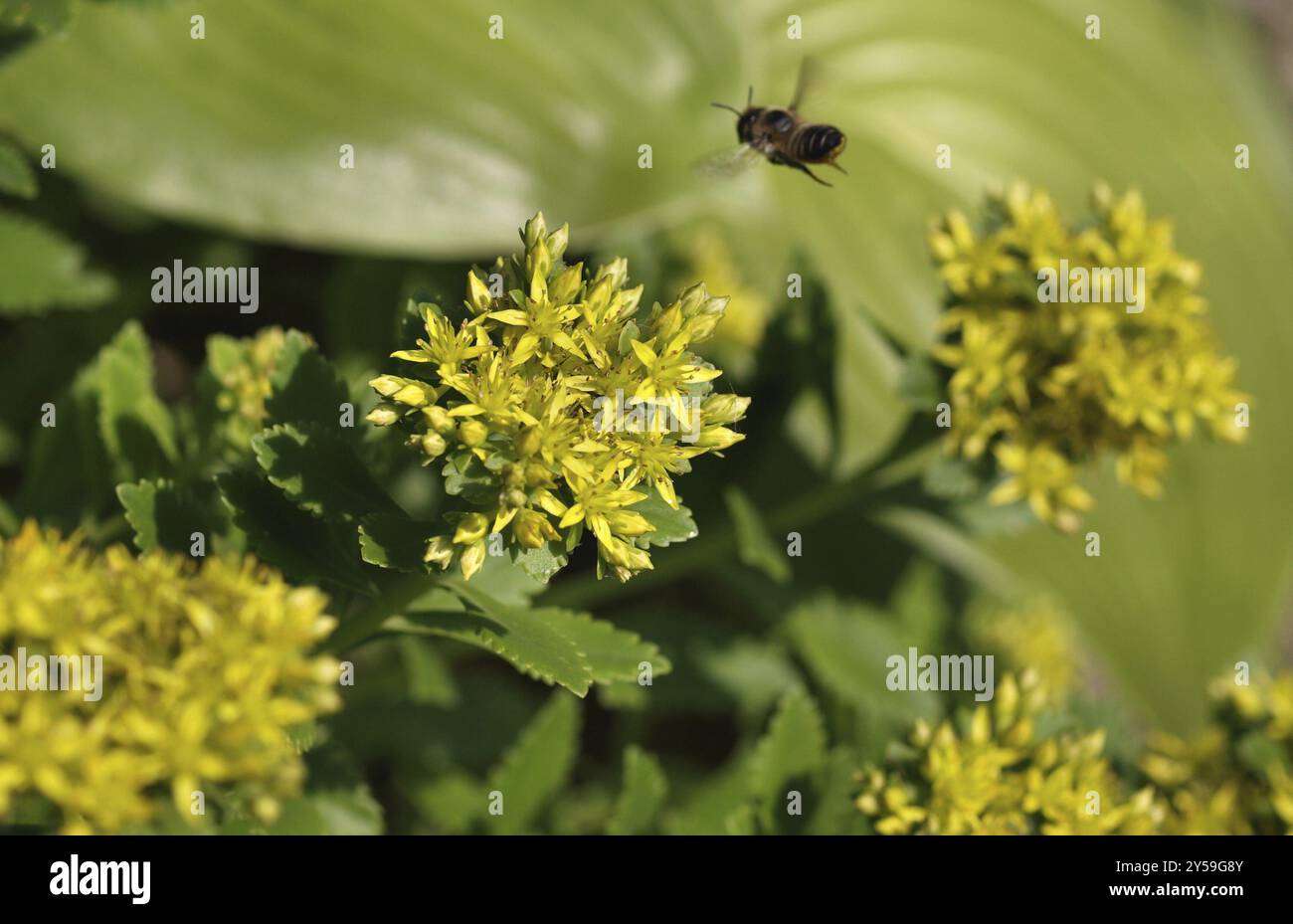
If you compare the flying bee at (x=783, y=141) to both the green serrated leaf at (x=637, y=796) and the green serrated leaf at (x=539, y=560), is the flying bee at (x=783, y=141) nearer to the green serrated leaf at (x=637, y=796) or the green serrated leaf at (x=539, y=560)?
the green serrated leaf at (x=539, y=560)

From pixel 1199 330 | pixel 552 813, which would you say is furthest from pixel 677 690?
pixel 1199 330

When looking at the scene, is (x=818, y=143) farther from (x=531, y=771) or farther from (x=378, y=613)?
(x=531, y=771)

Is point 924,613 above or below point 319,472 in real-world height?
below

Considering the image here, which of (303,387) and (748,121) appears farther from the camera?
(748,121)

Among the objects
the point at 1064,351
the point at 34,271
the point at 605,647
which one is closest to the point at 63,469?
the point at 34,271

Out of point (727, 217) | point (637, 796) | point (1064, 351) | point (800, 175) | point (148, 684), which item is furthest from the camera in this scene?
point (727, 217)

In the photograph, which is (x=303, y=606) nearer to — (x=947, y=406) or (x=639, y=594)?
(x=947, y=406)

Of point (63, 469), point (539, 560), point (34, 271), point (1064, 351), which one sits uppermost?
point (34, 271)
